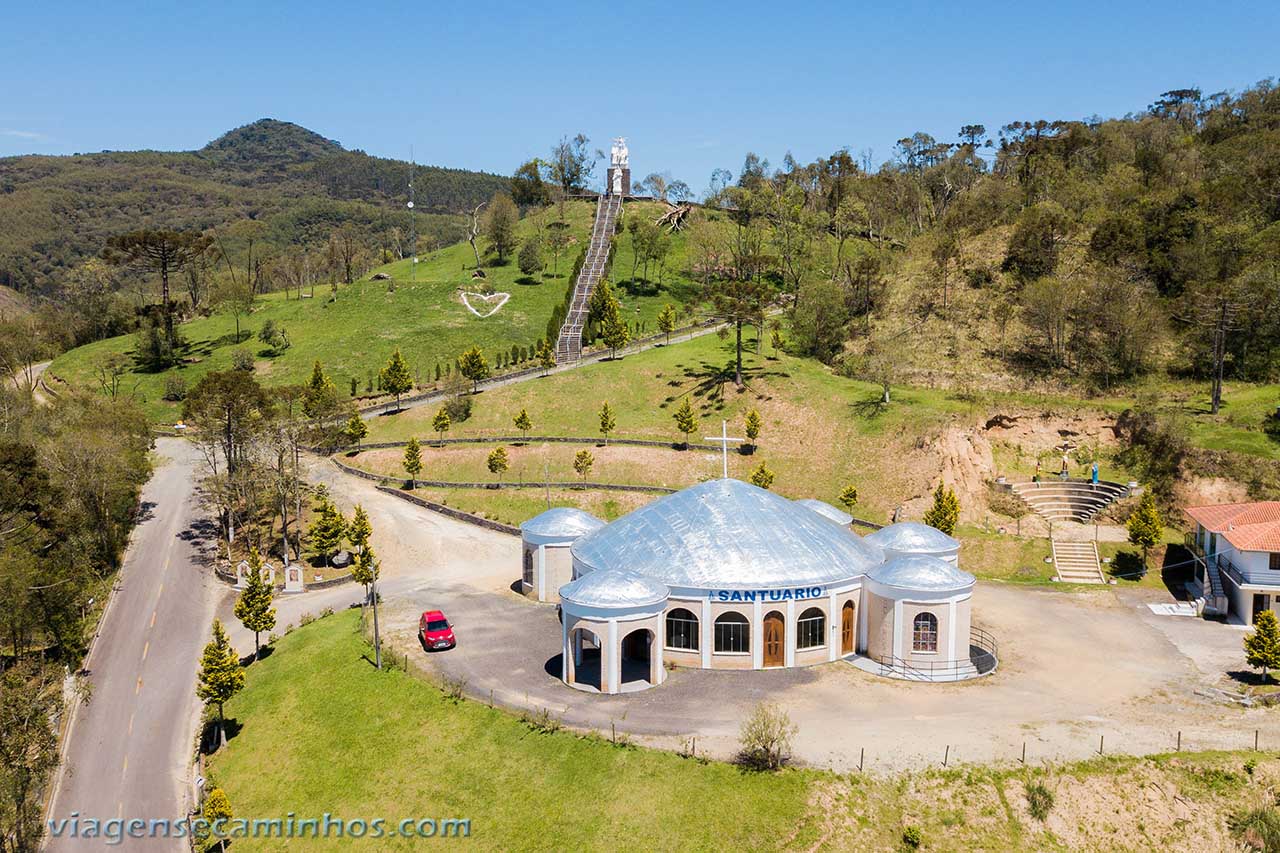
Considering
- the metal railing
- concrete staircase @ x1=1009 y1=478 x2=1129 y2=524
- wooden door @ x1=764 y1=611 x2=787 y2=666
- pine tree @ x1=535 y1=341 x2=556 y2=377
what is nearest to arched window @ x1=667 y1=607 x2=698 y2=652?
wooden door @ x1=764 y1=611 x2=787 y2=666

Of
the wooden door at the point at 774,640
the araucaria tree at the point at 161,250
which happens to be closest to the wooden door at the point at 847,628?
the wooden door at the point at 774,640

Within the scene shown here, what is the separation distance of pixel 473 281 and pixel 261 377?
3765 centimetres

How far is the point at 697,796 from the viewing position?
98.6 feet

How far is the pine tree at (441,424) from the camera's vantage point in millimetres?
74250

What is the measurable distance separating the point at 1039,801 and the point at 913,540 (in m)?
18.2

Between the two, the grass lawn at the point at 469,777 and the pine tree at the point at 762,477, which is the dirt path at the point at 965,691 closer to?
the grass lawn at the point at 469,777

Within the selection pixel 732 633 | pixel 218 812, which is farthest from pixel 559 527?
pixel 218 812

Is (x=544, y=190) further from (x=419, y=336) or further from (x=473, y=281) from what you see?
(x=419, y=336)

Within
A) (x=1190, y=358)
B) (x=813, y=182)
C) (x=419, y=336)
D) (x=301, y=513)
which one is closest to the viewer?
(x=301, y=513)

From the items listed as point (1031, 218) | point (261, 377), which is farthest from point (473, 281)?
point (1031, 218)

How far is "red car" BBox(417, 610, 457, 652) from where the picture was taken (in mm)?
42406

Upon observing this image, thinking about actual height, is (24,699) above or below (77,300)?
below

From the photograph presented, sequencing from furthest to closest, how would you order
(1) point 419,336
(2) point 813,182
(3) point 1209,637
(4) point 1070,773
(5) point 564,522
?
(2) point 813,182 → (1) point 419,336 → (5) point 564,522 → (3) point 1209,637 → (4) point 1070,773

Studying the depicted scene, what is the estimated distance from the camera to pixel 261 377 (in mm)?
97875
